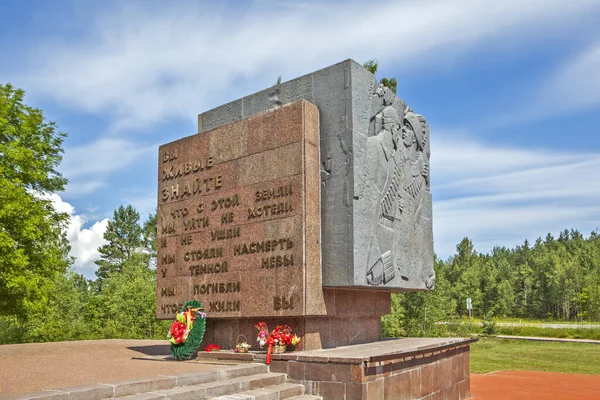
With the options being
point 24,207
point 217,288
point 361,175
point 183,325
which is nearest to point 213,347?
point 183,325

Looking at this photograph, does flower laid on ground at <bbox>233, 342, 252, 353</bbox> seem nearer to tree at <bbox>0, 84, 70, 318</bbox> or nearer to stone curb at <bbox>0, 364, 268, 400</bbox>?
stone curb at <bbox>0, 364, 268, 400</bbox>

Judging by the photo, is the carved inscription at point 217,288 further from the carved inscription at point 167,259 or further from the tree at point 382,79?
the tree at point 382,79

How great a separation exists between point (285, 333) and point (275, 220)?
198 cm

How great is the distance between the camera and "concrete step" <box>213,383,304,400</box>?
7.56 metres

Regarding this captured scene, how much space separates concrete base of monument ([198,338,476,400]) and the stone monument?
2.45 feet

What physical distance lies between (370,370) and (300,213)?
2.85 metres

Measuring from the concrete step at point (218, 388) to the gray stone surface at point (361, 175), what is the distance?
193 cm

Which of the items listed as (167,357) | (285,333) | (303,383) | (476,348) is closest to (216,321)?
(167,357)

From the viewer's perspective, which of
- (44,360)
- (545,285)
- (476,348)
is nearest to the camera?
(44,360)

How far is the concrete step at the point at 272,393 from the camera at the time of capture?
7.56m

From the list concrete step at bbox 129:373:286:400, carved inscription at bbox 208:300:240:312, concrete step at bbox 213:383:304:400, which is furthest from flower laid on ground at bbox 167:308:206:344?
concrete step at bbox 213:383:304:400

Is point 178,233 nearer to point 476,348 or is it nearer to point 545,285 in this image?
point 476,348

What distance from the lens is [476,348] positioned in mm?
25703

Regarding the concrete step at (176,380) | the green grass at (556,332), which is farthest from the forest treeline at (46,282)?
the concrete step at (176,380)
